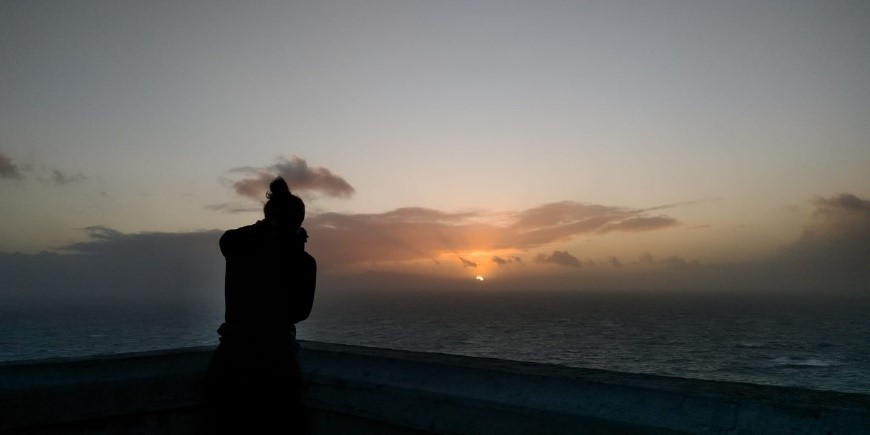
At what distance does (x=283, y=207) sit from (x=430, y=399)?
1.26 m

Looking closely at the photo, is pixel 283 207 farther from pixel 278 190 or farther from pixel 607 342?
pixel 607 342

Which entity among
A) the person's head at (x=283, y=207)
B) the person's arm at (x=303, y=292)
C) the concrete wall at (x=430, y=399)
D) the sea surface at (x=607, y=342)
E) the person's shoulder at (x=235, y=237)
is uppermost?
the person's head at (x=283, y=207)

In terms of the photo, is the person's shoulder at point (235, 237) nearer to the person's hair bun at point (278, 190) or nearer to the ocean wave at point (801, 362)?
the person's hair bun at point (278, 190)

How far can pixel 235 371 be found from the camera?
2787mm

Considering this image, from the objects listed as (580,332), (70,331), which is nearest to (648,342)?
(580,332)

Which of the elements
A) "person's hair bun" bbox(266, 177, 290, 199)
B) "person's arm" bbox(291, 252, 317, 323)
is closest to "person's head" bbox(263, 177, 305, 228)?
"person's hair bun" bbox(266, 177, 290, 199)

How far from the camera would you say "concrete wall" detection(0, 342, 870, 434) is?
2.25 metres

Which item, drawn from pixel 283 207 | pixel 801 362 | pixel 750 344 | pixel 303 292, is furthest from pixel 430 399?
pixel 750 344

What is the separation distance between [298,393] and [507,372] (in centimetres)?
110

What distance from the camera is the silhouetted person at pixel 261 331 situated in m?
2.76

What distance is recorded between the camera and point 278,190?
117 inches

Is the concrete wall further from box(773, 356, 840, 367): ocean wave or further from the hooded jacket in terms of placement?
box(773, 356, 840, 367): ocean wave

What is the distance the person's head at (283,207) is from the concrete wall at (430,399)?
935 mm

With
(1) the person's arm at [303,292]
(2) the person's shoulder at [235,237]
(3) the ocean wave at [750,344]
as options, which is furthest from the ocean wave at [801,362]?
(2) the person's shoulder at [235,237]
